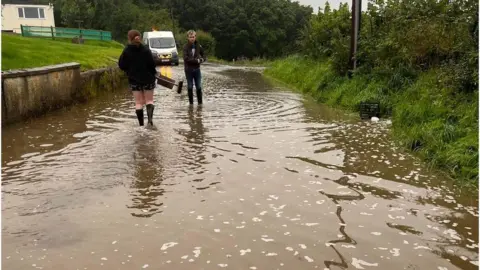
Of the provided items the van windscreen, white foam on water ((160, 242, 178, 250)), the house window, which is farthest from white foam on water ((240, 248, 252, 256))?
the house window

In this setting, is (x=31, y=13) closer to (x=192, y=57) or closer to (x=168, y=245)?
(x=192, y=57)

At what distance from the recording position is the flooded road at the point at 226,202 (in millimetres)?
3570

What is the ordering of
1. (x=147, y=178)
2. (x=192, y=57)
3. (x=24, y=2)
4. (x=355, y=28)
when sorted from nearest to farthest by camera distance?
(x=147, y=178), (x=192, y=57), (x=355, y=28), (x=24, y=2)

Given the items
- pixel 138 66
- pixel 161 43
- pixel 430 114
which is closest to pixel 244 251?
pixel 430 114

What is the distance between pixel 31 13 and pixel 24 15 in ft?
2.62

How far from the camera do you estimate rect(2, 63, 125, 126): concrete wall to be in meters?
8.57

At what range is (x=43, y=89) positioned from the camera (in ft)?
32.2

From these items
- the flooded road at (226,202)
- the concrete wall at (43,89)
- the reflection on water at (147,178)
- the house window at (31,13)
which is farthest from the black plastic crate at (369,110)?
the house window at (31,13)

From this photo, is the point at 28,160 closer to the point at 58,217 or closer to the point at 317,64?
the point at 58,217

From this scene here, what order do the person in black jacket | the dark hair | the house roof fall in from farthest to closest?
the house roof → the person in black jacket → the dark hair

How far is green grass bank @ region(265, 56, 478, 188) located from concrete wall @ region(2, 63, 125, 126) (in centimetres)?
660

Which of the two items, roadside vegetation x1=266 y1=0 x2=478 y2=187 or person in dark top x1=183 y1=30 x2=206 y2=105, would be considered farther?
person in dark top x1=183 y1=30 x2=206 y2=105

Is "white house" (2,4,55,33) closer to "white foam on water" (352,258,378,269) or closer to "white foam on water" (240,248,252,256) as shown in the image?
"white foam on water" (240,248,252,256)

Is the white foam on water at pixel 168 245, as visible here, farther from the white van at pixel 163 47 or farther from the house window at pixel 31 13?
the house window at pixel 31 13
